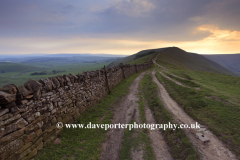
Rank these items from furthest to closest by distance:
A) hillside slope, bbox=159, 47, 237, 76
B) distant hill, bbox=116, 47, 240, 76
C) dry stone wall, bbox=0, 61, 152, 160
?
distant hill, bbox=116, 47, 240, 76
hillside slope, bbox=159, 47, 237, 76
dry stone wall, bbox=0, 61, 152, 160

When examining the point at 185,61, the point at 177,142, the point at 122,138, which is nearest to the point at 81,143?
the point at 122,138

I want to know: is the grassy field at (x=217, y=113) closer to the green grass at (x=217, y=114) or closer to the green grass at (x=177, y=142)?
the green grass at (x=217, y=114)

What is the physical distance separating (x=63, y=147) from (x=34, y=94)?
11.9 feet

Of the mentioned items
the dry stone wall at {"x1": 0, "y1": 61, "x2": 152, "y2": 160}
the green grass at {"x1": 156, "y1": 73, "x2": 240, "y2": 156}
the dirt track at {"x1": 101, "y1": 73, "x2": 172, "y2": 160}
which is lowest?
the dirt track at {"x1": 101, "y1": 73, "x2": 172, "y2": 160}

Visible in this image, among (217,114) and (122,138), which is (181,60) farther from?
(122,138)

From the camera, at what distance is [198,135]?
768 centimetres

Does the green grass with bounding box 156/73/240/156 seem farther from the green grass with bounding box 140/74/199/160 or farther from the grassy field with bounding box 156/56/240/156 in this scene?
the green grass with bounding box 140/74/199/160

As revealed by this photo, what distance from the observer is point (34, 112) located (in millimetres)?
6352

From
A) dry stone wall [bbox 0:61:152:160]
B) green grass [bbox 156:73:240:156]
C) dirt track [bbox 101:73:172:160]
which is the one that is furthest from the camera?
green grass [bbox 156:73:240:156]

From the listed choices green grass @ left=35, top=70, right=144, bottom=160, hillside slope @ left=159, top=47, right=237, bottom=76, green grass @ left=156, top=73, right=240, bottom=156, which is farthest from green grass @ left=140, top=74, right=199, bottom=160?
hillside slope @ left=159, top=47, right=237, bottom=76

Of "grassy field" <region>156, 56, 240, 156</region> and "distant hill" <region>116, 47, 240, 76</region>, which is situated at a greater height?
"distant hill" <region>116, 47, 240, 76</region>

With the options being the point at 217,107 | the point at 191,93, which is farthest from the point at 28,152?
the point at 191,93

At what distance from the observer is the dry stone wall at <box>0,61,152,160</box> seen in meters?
5.08

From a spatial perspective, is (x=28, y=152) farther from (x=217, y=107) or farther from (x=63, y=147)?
(x=217, y=107)
